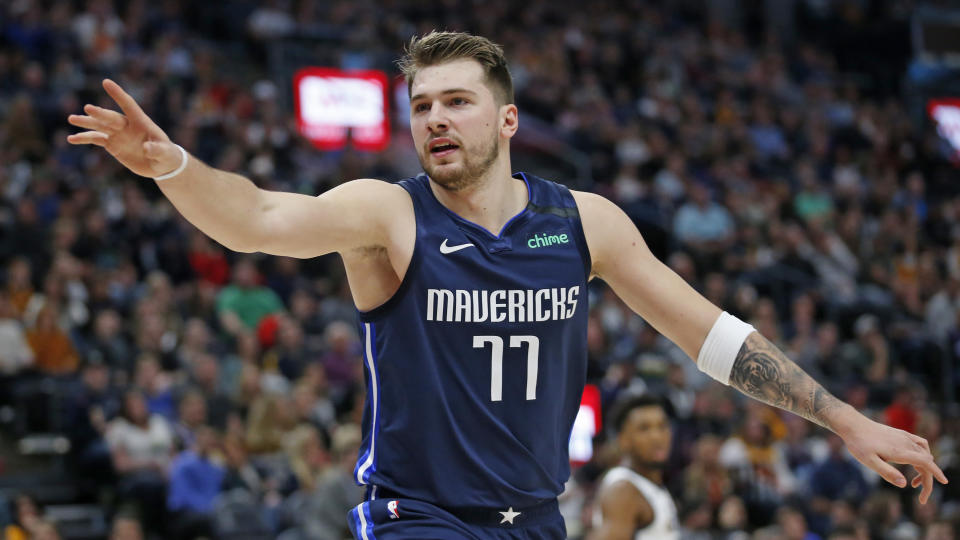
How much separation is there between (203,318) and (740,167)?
10.9 metres

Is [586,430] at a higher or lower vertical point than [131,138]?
lower

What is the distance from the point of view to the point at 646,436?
739cm

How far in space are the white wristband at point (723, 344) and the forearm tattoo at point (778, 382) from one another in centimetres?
2

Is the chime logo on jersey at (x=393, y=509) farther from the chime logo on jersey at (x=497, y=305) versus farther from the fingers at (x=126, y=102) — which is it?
the fingers at (x=126, y=102)

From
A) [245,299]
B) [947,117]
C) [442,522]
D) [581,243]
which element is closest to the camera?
[442,522]

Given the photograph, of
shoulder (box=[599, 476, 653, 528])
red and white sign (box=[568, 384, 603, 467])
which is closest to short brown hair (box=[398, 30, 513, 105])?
shoulder (box=[599, 476, 653, 528])

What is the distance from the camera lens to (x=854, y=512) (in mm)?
12586

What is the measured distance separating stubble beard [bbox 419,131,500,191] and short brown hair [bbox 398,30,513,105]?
21cm

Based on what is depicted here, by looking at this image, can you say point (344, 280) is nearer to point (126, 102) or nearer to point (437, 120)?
point (437, 120)

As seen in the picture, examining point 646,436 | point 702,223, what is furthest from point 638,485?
point 702,223

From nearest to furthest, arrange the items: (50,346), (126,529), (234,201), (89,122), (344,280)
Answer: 1. (89,122)
2. (234,201)
3. (126,529)
4. (50,346)
5. (344,280)

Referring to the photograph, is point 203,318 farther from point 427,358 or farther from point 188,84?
point 427,358

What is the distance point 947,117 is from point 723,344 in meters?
23.7

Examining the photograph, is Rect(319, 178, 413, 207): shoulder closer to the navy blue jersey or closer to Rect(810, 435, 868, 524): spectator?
the navy blue jersey
